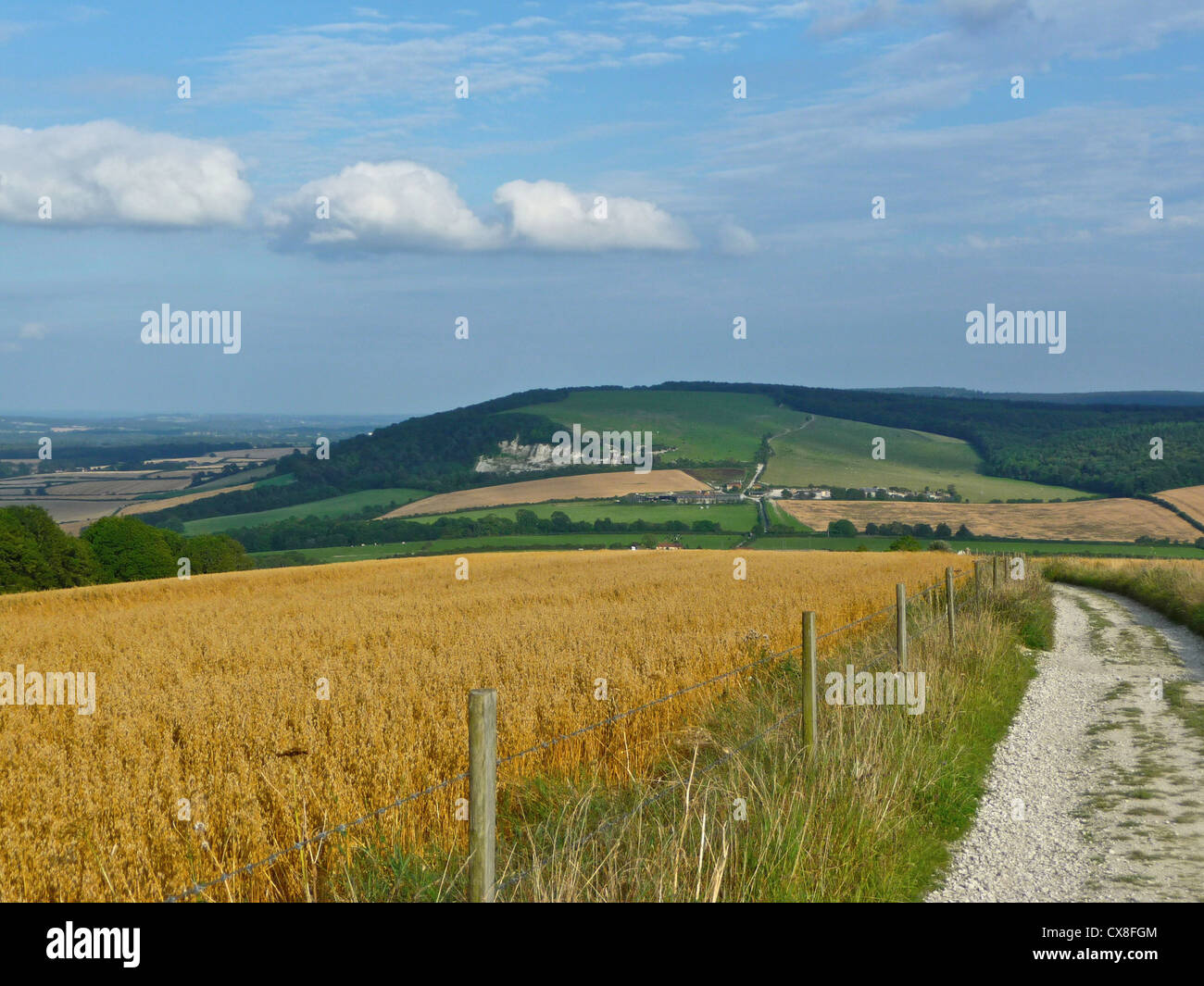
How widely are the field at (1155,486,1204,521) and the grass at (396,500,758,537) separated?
31.4 meters

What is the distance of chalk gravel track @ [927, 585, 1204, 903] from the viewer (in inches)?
239

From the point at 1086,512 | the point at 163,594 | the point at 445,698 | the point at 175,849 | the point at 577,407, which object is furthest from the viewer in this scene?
the point at 577,407

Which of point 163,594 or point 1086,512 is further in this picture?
point 1086,512

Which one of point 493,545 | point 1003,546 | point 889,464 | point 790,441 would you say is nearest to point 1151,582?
point 1003,546

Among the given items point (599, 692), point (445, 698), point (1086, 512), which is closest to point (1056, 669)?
point (599, 692)

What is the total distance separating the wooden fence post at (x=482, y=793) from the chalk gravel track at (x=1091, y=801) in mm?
3094

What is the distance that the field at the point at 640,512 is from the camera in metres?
78.5

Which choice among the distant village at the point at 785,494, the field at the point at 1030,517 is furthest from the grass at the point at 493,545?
the distant village at the point at 785,494

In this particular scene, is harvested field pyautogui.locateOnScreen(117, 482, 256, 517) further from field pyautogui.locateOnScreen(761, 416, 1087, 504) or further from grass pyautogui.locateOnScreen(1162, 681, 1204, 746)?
grass pyautogui.locateOnScreen(1162, 681, 1204, 746)

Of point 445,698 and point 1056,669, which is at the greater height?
point 445,698

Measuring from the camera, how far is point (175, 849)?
5.46 m

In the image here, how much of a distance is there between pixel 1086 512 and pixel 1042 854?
7897 cm

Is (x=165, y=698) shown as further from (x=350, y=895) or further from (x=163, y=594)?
(x=163, y=594)

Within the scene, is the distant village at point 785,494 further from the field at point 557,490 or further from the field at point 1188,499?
the field at point 1188,499
